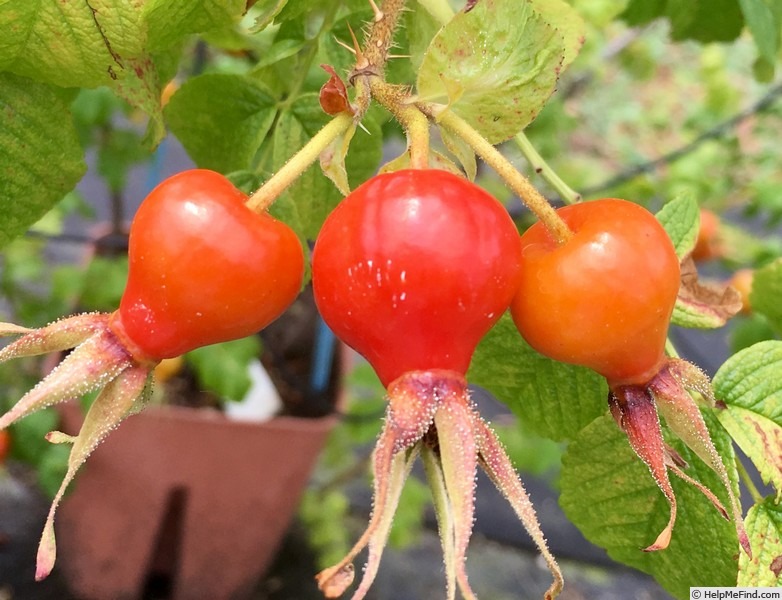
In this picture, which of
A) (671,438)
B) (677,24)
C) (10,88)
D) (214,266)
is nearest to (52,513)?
(214,266)

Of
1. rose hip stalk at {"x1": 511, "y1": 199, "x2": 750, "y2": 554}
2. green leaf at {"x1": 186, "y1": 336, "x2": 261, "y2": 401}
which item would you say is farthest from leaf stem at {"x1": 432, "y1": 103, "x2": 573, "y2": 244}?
green leaf at {"x1": 186, "y1": 336, "x2": 261, "y2": 401}

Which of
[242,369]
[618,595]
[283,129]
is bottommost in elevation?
[618,595]

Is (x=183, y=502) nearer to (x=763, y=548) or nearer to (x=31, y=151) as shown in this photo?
(x=31, y=151)

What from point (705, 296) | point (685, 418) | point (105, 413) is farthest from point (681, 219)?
point (105, 413)

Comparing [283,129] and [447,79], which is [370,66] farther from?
[283,129]

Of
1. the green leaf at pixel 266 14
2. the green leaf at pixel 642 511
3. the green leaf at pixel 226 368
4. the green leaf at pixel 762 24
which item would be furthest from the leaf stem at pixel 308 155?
the green leaf at pixel 226 368

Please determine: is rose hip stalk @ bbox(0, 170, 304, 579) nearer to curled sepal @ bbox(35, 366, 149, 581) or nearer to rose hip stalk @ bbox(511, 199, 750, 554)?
curled sepal @ bbox(35, 366, 149, 581)

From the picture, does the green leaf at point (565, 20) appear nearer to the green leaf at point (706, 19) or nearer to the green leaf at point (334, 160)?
the green leaf at point (334, 160)
